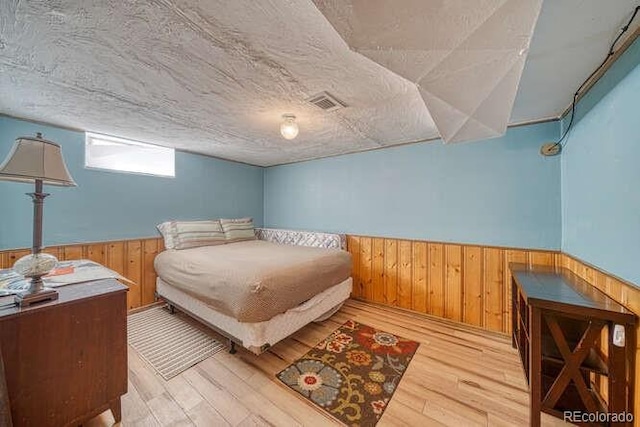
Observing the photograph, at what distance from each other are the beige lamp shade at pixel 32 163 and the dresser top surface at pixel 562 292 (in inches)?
108

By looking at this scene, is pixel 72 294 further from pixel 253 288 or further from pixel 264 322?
pixel 264 322

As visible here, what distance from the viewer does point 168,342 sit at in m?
2.19

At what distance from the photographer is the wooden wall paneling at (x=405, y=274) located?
2.89 metres

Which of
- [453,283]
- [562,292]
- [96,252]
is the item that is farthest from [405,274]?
[96,252]

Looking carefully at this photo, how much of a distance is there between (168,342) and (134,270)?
124 cm

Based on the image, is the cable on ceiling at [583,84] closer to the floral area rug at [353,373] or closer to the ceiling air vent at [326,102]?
the ceiling air vent at [326,102]

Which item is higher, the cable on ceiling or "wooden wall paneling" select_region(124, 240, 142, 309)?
the cable on ceiling

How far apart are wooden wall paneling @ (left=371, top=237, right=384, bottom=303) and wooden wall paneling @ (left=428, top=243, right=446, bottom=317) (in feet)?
1.97

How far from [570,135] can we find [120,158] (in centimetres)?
467

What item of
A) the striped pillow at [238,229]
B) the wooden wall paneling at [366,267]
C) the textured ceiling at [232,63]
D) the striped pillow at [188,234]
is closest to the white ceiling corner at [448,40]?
the textured ceiling at [232,63]

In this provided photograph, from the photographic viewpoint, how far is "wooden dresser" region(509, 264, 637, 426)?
1086 millimetres

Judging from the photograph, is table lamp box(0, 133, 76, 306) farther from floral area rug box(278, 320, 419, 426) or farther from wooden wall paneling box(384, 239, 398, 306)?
wooden wall paneling box(384, 239, 398, 306)

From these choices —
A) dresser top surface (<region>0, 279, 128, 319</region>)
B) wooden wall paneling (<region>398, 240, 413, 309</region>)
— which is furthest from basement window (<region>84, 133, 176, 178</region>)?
wooden wall paneling (<region>398, 240, 413, 309</region>)

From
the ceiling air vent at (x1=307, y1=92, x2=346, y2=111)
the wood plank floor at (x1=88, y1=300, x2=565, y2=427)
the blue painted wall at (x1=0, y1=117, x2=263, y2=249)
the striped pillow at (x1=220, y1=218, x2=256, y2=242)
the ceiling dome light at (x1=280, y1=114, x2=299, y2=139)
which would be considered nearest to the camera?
the wood plank floor at (x1=88, y1=300, x2=565, y2=427)
